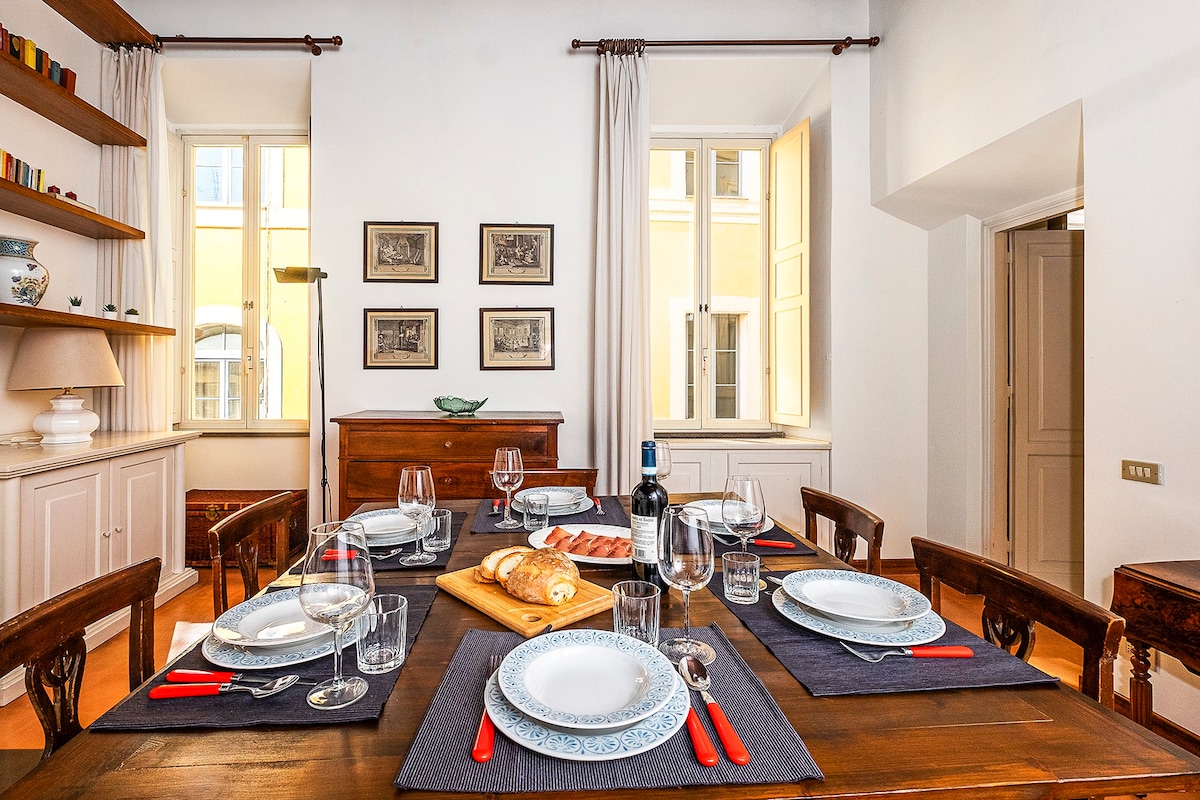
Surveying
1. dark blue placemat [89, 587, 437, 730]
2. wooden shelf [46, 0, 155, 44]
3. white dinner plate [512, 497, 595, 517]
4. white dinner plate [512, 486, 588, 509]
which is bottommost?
dark blue placemat [89, 587, 437, 730]

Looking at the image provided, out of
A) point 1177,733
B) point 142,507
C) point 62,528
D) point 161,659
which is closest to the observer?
point 1177,733

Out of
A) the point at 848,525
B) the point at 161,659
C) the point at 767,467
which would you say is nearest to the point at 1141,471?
the point at 848,525

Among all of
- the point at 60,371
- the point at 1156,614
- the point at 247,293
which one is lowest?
the point at 1156,614

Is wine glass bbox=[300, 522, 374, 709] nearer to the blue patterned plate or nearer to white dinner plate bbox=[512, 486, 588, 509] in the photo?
the blue patterned plate

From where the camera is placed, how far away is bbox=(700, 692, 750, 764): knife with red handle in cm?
71

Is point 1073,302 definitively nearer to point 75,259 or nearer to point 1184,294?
point 1184,294

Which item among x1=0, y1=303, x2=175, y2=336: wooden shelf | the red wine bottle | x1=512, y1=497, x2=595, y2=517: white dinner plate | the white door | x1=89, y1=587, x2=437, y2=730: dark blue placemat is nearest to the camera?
x1=89, y1=587, x2=437, y2=730: dark blue placemat

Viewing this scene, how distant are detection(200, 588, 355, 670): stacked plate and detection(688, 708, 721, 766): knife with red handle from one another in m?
0.53

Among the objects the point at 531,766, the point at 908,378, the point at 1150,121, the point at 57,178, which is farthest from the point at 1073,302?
the point at 57,178

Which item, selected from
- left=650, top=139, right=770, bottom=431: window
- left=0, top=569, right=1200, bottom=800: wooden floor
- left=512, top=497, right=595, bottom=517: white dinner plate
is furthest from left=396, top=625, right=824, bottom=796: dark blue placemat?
left=650, top=139, right=770, bottom=431: window

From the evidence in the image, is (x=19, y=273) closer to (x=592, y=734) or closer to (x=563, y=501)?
(x=563, y=501)

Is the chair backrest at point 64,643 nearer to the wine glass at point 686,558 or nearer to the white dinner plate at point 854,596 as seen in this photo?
the wine glass at point 686,558

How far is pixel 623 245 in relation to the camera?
146 inches

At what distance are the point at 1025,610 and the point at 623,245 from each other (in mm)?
2944
